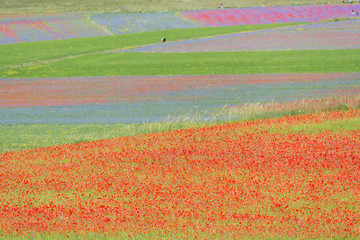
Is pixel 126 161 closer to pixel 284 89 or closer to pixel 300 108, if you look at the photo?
pixel 300 108

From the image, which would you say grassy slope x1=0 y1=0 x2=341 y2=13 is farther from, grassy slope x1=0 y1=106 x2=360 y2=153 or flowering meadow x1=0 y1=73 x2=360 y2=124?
grassy slope x1=0 y1=106 x2=360 y2=153

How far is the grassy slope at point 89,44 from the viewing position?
217 ft

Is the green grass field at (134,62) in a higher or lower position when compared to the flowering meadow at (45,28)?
higher

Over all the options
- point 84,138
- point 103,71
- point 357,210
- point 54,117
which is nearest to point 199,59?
point 103,71

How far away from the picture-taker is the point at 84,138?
25828 mm

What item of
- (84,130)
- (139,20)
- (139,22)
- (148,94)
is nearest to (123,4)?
(139,20)

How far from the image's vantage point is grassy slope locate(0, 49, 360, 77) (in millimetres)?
50562

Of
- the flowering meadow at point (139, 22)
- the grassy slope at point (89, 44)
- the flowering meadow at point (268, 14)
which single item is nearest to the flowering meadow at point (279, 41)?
the grassy slope at point (89, 44)

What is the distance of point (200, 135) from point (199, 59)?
36817 millimetres

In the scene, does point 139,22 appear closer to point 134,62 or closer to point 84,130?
point 134,62

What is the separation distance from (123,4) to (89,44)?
4650 centimetres

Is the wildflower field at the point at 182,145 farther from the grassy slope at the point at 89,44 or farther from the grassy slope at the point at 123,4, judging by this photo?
the grassy slope at the point at 123,4

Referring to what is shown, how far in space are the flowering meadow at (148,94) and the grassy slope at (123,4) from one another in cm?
7014

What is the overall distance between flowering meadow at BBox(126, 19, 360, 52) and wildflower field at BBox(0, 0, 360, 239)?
10.1 ft
